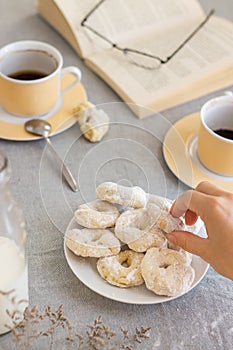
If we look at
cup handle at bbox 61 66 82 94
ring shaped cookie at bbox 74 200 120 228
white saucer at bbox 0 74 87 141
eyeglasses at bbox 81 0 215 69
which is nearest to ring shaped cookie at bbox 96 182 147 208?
ring shaped cookie at bbox 74 200 120 228

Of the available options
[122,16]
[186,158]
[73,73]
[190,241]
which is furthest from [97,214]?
[122,16]

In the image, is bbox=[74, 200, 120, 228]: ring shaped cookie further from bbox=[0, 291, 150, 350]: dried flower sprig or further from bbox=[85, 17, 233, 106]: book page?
bbox=[85, 17, 233, 106]: book page

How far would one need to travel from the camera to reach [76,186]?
954 mm

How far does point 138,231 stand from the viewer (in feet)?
2.77

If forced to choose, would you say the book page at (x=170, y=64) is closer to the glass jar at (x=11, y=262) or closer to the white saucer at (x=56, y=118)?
the white saucer at (x=56, y=118)

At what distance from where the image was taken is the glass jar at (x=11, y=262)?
705 mm

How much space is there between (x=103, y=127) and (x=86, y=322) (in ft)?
1.34

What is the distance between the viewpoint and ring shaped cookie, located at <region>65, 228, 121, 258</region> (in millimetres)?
Answer: 830

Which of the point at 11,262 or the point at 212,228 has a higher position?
the point at 11,262

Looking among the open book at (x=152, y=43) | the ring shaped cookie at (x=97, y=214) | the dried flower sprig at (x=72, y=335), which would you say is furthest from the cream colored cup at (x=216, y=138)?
the dried flower sprig at (x=72, y=335)

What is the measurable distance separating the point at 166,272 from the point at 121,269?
0.07 metres

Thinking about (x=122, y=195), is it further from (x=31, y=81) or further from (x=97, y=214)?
(x=31, y=81)

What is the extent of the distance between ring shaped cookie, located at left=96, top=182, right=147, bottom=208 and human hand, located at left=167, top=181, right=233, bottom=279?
0.06 metres

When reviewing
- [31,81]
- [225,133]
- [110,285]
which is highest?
[31,81]
